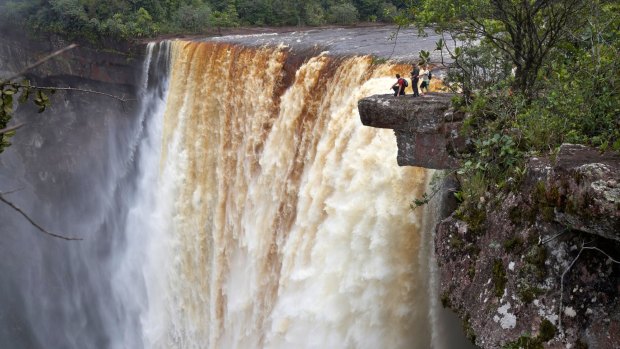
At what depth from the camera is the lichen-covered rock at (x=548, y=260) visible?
11.7ft

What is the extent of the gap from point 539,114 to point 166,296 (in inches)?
486

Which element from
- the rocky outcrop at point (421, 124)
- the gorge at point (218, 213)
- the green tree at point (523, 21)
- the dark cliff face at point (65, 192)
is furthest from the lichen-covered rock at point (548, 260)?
the dark cliff face at point (65, 192)

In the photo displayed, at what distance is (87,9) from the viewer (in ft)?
81.1

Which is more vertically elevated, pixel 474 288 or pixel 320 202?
pixel 474 288

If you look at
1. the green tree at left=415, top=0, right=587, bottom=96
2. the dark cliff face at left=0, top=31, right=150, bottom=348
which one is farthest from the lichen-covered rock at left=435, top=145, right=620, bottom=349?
the dark cliff face at left=0, top=31, right=150, bottom=348

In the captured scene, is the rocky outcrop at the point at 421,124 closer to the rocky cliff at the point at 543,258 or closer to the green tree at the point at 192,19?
the rocky cliff at the point at 543,258

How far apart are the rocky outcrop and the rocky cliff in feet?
2.50

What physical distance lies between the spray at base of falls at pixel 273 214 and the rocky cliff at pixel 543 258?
6.10 ft

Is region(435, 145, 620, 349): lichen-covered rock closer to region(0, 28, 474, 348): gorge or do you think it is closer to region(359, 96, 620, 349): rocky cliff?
region(359, 96, 620, 349): rocky cliff

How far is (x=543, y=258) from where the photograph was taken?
4.02 m

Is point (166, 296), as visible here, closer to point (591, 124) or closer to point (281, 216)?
point (281, 216)

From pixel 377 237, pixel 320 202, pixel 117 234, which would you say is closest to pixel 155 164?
pixel 117 234

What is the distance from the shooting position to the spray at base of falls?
A: 707 cm

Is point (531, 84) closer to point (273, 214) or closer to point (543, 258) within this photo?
point (543, 258)
